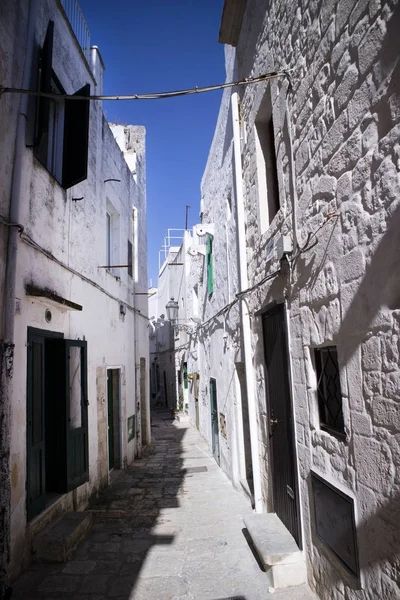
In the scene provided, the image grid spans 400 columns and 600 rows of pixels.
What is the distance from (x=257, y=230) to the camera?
5.30m

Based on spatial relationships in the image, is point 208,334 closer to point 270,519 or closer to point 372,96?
point 270,519

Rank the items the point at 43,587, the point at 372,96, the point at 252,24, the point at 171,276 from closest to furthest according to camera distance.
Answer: the point at 372,96
the point at 43,587
the point at 252,24
the point at 171,276

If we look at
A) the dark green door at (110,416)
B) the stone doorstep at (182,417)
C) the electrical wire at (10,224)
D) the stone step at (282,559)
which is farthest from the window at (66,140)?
the stone doorstep at (182,417)

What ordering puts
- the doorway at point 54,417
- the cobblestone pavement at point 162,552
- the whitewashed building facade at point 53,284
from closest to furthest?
the cobblestone pavement at point 162,552 < the whitewashed building facade at point 53,284 < the doorway at point 54,417

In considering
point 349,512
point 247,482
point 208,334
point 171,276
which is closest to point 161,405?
point 171,276

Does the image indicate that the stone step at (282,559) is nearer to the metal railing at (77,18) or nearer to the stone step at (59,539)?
the stone step at (59,539)

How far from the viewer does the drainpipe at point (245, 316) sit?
5219 millimetres

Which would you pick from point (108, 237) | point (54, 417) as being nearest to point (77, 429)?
point (54, 417)

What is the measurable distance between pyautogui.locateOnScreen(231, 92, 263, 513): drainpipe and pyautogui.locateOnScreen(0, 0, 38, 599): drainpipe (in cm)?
282

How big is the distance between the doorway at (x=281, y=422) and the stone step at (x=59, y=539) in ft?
7.38

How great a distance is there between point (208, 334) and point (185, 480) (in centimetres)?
369

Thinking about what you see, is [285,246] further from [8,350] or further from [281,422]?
[8,350]

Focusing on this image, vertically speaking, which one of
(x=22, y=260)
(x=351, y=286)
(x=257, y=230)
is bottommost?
(x=351, y=286)

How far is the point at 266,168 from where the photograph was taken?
205 inches
